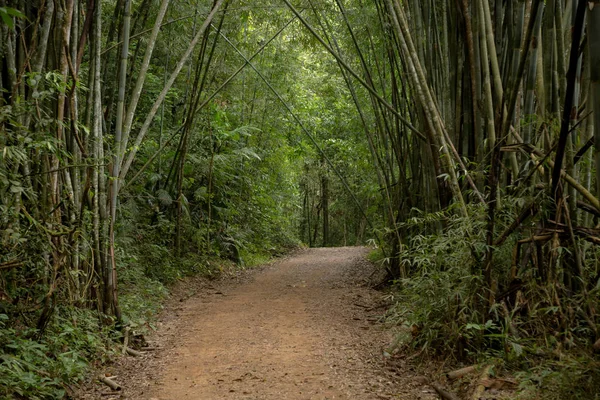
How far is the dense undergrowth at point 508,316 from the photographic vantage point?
205cm

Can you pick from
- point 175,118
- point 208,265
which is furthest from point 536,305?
point 175,118

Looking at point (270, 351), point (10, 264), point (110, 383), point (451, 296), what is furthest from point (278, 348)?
point (10, 264)

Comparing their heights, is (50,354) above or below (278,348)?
above

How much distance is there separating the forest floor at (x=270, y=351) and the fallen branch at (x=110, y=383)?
0.13 feet

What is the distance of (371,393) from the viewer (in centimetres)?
268

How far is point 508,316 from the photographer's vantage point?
246cm

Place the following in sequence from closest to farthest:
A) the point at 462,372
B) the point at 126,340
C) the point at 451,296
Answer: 1. the point at 462,372
2. the point at 451,296
3. the point at 126,340

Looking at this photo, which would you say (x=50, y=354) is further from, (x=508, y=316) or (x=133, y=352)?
(x=508, y=316)

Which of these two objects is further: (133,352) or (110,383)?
(133,352)

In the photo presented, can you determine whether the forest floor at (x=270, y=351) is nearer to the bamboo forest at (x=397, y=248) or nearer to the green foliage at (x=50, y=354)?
the bamboo forest at (x=397, y=248)

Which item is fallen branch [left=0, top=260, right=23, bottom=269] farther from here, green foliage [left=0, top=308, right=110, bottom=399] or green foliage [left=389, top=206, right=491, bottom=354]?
green foliage [left=389, top=206, right=491, bottom=354]

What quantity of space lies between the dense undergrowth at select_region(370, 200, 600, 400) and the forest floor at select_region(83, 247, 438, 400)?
30 cm

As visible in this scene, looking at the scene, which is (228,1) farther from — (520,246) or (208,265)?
(520,246)

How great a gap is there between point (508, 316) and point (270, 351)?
156cm
